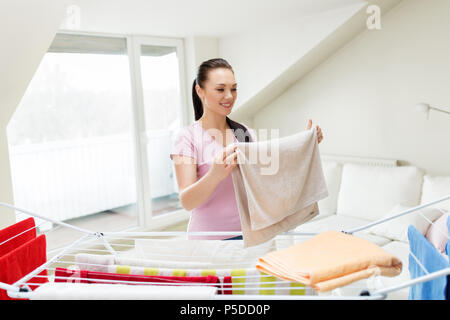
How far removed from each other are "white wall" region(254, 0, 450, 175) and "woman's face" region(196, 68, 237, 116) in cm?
218

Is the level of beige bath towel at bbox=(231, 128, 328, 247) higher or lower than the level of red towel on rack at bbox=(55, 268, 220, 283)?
higher

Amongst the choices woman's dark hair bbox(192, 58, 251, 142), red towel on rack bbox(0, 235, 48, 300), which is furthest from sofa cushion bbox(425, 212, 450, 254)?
red towel on rack bbox(0, 235, 48, 300)

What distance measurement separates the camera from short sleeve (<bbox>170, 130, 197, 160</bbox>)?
48.6 inches

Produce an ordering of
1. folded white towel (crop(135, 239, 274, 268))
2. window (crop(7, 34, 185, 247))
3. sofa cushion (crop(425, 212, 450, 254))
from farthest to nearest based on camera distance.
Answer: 1. window (crop(7, 34, 185, 247))
2. sofa cushion (crop(425, 212, 450, 254))
3. folded white towel (crop(135, 239, 274, 268))

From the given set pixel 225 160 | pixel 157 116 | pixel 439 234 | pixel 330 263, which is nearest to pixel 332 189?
pixel 439 234

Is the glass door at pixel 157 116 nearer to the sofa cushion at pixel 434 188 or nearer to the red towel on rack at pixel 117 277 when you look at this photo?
the sofa cushion at pixel 434 188

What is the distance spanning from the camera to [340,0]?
2.58 m

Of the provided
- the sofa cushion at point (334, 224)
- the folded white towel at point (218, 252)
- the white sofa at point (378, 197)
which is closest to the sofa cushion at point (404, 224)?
the white sofa at point (378, 197)

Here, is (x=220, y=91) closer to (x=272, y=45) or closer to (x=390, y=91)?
(x=272, y=45)

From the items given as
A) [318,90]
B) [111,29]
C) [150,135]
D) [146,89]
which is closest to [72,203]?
[150,135]

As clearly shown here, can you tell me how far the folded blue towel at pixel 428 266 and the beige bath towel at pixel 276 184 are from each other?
288mm

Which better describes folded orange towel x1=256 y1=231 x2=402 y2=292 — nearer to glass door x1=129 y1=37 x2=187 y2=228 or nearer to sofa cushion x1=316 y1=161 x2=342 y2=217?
sofa cushion x1=316 y1=161 x2=342 y2=217

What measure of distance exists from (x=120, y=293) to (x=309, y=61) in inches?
115

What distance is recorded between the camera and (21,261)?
3.16ft
